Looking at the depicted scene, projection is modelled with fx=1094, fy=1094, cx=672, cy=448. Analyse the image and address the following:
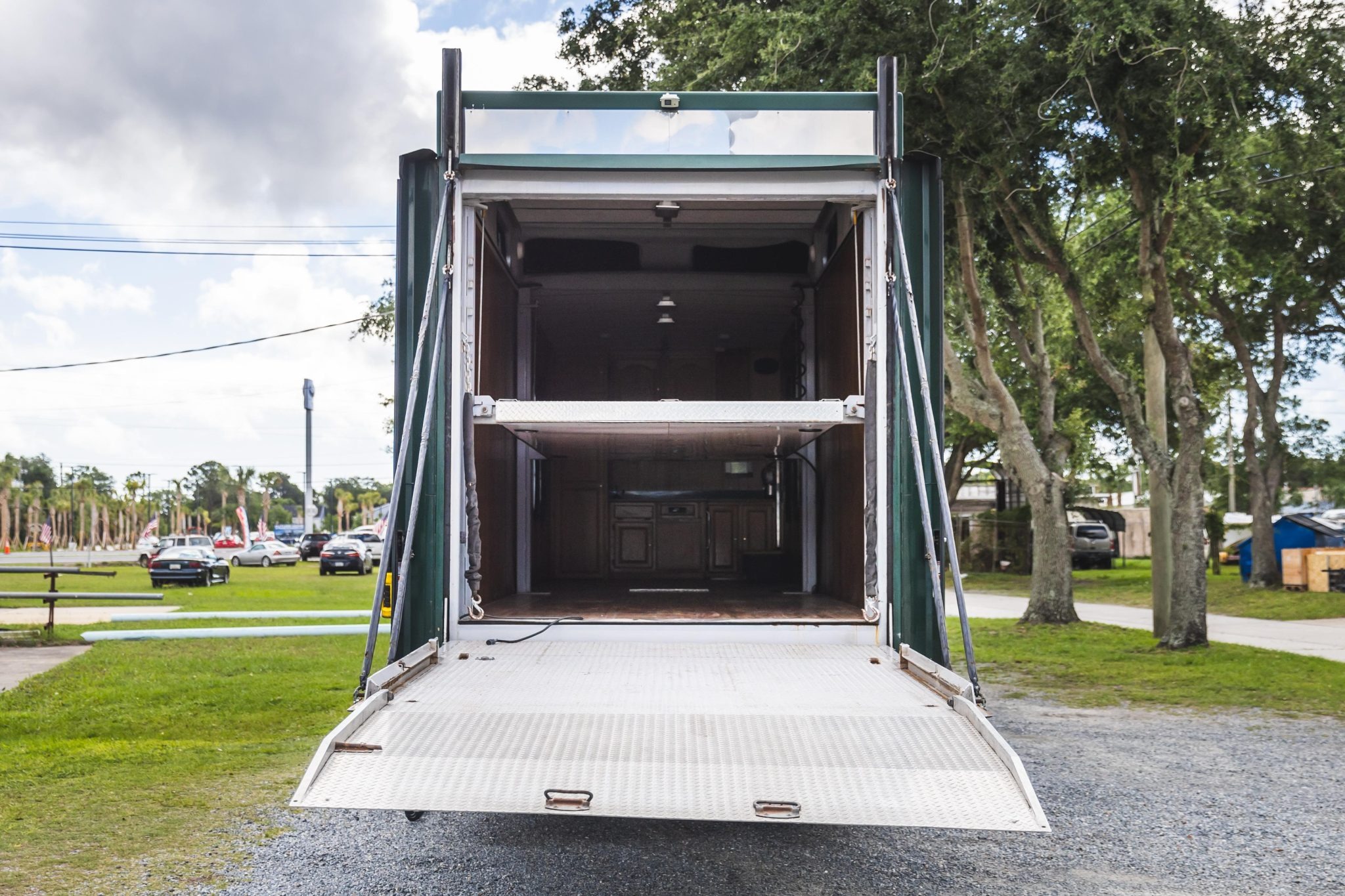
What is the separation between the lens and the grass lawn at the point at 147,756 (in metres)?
4.34

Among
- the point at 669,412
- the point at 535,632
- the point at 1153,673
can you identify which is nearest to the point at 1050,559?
the point at 1153,673

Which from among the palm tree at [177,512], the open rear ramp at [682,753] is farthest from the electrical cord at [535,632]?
the palm tree at [177,512]

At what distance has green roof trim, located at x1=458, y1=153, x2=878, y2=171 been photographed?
180 inches

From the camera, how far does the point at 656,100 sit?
184 inches

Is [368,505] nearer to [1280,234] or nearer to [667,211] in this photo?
[1280,234]

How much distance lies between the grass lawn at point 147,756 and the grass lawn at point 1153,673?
5.94 metres

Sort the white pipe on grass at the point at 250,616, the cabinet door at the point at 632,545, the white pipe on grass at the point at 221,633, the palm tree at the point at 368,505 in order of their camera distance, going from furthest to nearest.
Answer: the palm tree at the point at 368,505 < the white pipe on grass at the point at 250,616 < the white pipe on grass at the point at 221,633 < the cabinet door at the point at 632,545

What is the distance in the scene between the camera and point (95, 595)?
434 inches

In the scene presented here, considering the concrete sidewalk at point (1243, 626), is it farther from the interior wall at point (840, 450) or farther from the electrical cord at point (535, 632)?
the electrical cord at point (535, 632)

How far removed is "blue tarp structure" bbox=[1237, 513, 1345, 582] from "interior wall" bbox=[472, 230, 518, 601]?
1714cm

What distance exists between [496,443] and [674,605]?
1387 mm

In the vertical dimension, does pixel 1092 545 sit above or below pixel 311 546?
above

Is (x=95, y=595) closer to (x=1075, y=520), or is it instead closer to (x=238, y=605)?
(x=238, y=605)

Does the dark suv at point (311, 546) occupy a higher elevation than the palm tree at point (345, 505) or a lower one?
lower
